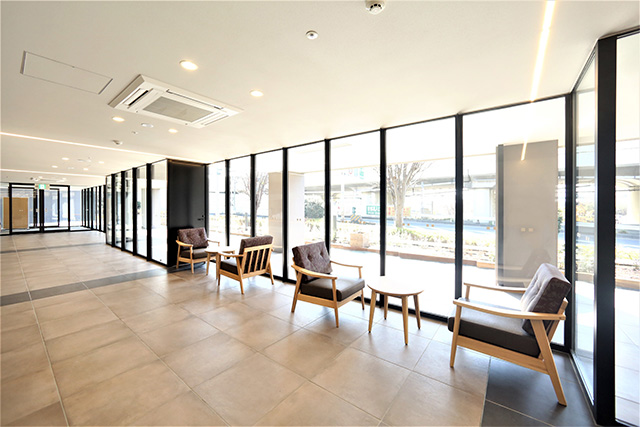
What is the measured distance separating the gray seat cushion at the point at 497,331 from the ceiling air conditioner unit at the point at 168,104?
345 cm

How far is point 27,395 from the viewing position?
212cm

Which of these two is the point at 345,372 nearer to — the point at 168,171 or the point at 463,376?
the point at 463,376

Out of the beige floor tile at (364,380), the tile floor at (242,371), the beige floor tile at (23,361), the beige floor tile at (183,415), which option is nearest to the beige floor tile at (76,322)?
the tile floor at (242,371)

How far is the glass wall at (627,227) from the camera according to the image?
5.97 feet

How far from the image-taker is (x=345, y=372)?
2457 mm

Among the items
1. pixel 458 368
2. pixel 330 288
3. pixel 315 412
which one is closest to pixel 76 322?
pixel 330 288

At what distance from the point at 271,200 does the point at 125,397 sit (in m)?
4.28

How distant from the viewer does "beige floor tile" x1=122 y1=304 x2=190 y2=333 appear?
3332 millimetres

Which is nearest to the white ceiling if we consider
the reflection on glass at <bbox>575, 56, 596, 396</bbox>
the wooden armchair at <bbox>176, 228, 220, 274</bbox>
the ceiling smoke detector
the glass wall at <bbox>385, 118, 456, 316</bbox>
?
the ceiling smoke detector

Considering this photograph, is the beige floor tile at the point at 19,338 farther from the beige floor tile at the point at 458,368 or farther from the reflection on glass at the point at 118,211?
the reflection on glass at the point at 118,211

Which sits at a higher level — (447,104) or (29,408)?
(447,104)

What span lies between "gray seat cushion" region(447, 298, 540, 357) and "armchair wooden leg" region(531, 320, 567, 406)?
0.05 metres

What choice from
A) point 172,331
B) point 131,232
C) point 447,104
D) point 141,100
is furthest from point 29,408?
point 131,232

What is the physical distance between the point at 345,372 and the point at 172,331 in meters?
2.20
